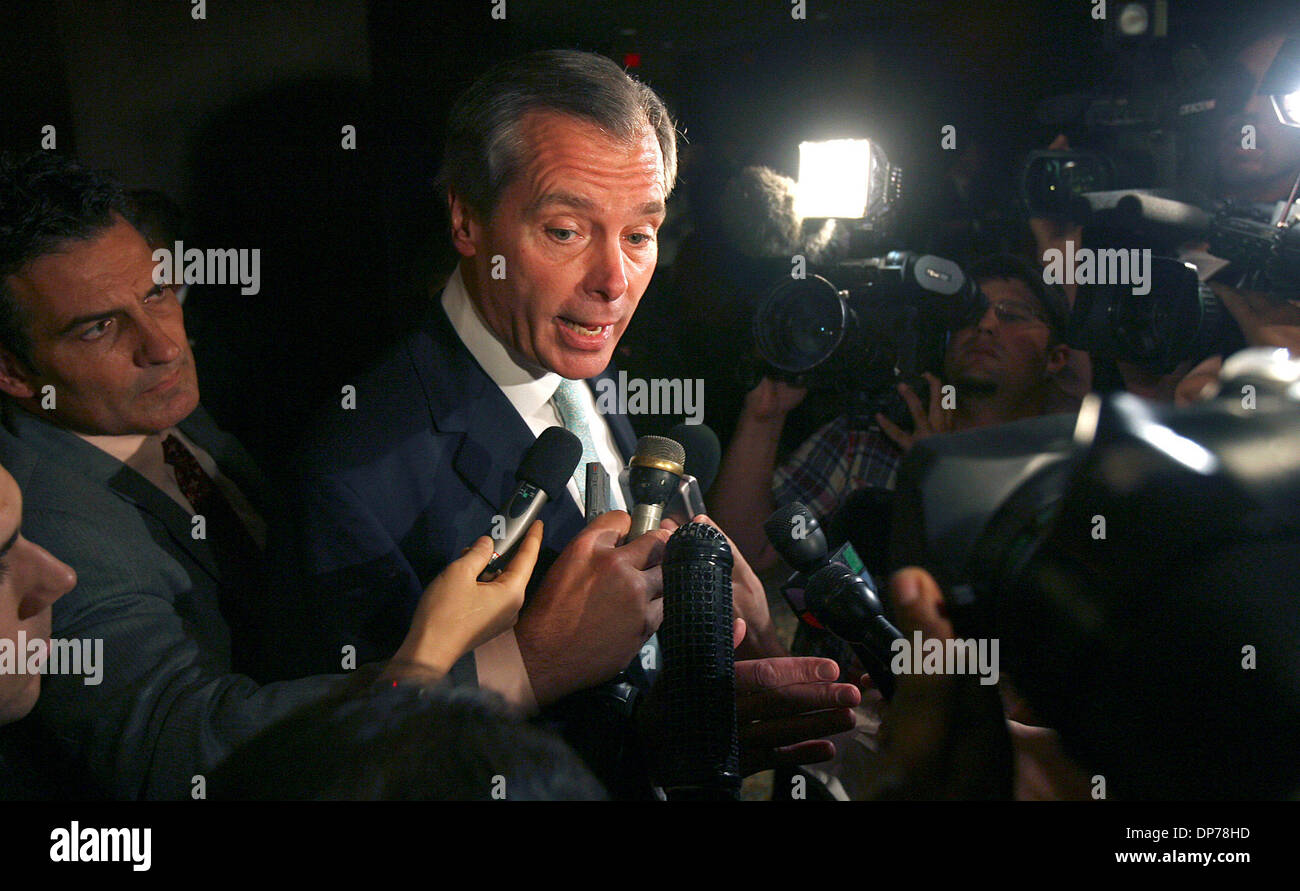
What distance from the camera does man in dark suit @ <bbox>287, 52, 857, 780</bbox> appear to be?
4.63 feet

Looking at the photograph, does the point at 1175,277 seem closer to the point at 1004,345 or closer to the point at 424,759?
the point at 1004,345

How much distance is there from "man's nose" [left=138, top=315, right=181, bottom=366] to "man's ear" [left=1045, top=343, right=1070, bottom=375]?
1.73 metres

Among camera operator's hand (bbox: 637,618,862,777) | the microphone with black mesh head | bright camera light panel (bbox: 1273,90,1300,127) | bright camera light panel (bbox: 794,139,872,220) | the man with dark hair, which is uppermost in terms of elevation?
bright camera light panel (bbox: 1273,90,1300,127)

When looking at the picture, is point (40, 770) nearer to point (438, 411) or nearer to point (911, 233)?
point (438, 411)

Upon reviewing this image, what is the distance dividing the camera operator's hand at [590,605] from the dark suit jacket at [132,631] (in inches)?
13.7

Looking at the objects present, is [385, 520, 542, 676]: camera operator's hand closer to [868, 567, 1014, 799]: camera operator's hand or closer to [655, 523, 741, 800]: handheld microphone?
[655, 523, 741, 800]: handheld microphone

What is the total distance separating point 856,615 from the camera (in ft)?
4.46

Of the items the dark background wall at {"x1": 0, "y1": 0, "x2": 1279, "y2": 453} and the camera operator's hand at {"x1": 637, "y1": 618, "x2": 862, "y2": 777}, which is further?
the dark background wall at {"x1": 0, "y1": 0, "x2": 1279, "y2": 453}

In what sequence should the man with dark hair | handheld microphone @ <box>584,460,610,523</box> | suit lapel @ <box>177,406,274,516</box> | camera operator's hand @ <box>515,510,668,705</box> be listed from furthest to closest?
1. suit lapel @ <box>177,406,274,516</box>
2. handheld microphone @ <box>584,460,610,523</box>
3. camera operator's hand @ <box>515,510,668,705</box>
4. the man with dark hair

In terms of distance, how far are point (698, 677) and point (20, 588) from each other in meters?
1.03

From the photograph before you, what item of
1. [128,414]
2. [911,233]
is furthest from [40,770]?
[911,233]

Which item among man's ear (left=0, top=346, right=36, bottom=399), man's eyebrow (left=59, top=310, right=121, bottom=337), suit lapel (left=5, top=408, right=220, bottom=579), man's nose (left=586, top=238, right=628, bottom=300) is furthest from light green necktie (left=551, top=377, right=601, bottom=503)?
man's ear (left=0, top=346, right=36, bottom=399)

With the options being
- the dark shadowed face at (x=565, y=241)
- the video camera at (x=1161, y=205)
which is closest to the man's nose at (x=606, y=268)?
the dark shadowed face at (x=565, y=241)
